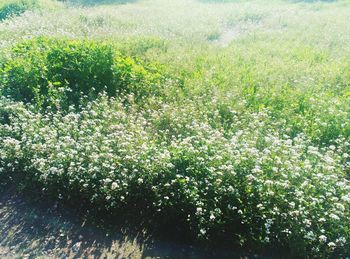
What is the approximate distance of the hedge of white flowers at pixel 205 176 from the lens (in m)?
5.29

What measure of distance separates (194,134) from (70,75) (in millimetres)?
4645

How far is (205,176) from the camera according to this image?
605cm

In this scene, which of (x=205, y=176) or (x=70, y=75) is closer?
(x=205, y=176)

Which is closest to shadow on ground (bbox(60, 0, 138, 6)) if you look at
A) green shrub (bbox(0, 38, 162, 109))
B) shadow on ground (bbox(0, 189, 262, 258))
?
green shrub (bbox(0, 38, 162, 109))

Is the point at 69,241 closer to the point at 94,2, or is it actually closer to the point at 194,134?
the point at 194,134

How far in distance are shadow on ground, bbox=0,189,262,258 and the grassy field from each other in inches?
11.1

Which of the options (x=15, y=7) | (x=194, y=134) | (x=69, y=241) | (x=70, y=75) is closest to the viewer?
(x=69, y=241)

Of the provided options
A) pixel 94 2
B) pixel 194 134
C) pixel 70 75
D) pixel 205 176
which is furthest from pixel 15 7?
pixel 205 176

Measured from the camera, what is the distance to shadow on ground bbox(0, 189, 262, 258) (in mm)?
5723

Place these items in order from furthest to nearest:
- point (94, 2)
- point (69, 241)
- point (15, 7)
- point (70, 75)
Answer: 1. point (94, 2)
2. point (15, 7)
3. point (70, 75)
4. point (69, 241)

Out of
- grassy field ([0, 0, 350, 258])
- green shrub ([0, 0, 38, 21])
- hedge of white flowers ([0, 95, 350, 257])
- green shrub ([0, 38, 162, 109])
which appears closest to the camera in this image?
hedge of white flowers ([0, 95, 350, 257])

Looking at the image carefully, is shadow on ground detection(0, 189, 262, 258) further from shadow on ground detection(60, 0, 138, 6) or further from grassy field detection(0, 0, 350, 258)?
shadow on ground detection(60, 0, 138, 6)

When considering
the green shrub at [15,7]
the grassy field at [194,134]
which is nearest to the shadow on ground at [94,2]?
the green shrub at [15,7]

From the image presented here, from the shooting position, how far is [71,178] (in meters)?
6.53
